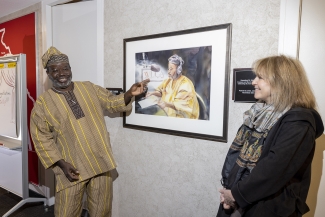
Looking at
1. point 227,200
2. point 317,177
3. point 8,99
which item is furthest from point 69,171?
point 317,177

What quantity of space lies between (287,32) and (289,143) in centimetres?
65

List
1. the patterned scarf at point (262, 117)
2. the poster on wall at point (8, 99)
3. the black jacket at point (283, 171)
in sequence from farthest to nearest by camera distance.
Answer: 1. the poster on wall at point (8, 99)
2. the patterned scarf at point (262, 117)
3. the black jacket at point (283, 171)

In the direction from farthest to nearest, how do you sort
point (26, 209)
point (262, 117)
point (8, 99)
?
point (26, 209) → point (8, 99) → point (262, 117)

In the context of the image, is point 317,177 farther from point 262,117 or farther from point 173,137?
point 173,137

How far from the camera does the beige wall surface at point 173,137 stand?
1.38 meters

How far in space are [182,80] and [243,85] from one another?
1.41 feet

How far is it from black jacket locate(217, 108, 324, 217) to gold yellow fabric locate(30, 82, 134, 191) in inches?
40.1

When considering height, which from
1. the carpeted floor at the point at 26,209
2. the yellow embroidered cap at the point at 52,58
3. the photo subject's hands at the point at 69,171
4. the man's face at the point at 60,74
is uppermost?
the yellow embroidered cap at the point at 52,58

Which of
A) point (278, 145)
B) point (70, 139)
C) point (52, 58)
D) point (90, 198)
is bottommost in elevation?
point (90, 198)

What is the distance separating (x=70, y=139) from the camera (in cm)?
170

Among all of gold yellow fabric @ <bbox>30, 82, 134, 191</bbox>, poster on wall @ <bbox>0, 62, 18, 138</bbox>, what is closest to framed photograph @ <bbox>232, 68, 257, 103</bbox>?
gold yellow fabric @ <bbox>30, 82, 134, 191</bbox>

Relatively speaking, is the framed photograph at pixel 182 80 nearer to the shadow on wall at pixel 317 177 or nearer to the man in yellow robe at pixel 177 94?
the man in yellow robe at pixel 177 94

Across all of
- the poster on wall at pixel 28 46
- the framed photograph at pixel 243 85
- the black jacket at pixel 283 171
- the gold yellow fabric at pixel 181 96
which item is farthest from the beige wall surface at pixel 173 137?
the poster on wall at pixel 28 46

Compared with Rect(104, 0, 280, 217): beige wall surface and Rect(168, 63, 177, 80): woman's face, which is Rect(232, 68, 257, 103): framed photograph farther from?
Rect(168, 63, 177, 80): woman's face
